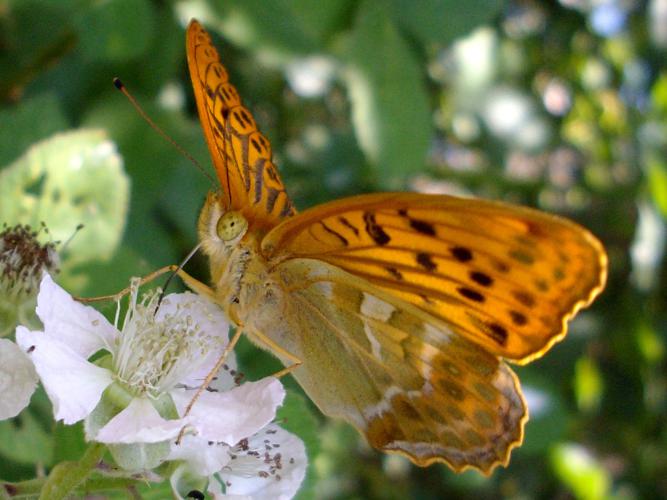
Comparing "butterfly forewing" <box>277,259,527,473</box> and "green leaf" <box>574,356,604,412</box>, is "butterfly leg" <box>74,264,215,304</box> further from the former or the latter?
"green leaf" <box>574,356,604,412</box>

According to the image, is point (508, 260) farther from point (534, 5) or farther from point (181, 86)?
point (534, 5)

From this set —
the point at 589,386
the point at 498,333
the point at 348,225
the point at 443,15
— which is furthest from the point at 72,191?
the point at 589,386

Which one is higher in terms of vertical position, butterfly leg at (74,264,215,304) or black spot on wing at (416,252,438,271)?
butterfly leg at (74,264,215,304)

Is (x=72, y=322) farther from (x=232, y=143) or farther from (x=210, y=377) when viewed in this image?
(x=232, y=143)

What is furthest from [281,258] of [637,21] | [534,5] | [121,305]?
[637,21]

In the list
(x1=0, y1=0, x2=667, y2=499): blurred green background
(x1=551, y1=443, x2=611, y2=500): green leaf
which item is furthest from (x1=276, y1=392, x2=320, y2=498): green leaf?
(x1=551, y1=443, x2=611, y2=500): green leaf

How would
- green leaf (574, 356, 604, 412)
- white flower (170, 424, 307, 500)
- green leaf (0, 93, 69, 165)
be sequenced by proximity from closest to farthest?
white flower (170, 424, 307, 500)
green leaf (0, 93, 69, 165)
green leaf (574, 356, 604, 412)

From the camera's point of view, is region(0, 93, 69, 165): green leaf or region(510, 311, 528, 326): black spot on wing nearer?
region(510, 311, 528, 326): black spot on wing
